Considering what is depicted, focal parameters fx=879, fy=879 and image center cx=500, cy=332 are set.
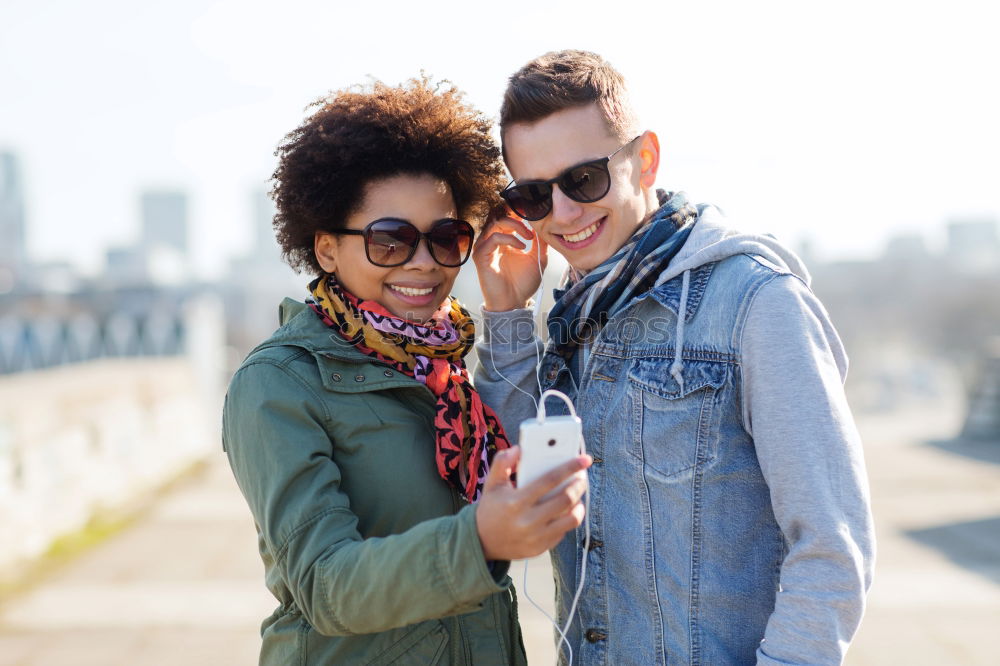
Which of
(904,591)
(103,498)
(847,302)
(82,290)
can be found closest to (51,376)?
(103,498)

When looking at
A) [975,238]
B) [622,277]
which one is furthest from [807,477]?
[975,238]

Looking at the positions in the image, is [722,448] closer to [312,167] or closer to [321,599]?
[321,599]

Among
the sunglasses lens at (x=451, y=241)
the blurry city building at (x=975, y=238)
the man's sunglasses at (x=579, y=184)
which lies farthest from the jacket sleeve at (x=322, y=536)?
the blurry city building at (x=975, y=238)

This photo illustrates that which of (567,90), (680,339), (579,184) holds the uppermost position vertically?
(567,90)

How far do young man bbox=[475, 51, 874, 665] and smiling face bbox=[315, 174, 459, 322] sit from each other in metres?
0.21

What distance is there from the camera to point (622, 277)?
209 cm

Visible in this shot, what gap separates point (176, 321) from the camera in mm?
19047

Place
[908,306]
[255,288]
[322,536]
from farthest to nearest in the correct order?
[255,288] → [908,306] → [322,536]

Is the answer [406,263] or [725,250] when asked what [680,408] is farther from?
[406,263]

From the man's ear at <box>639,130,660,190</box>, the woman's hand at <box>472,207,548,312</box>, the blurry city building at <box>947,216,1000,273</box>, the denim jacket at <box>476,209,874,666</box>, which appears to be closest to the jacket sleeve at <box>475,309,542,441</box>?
the woman's hand at <box>472,207,548,312</box>

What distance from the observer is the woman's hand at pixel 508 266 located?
2473 millimetres

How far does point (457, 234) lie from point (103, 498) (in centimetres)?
746

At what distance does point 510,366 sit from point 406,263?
456mm

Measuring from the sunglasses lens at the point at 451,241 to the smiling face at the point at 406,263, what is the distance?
20mm
